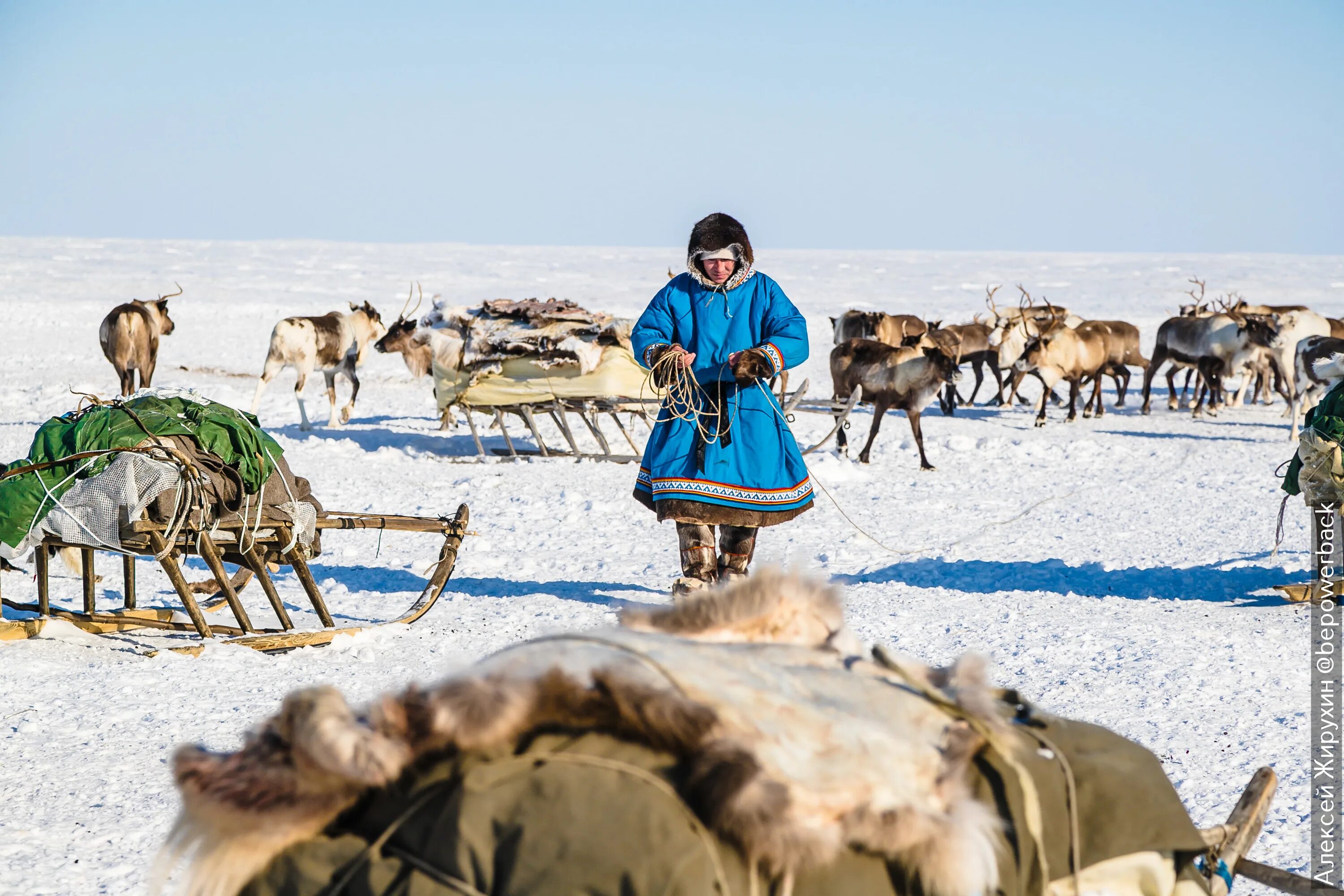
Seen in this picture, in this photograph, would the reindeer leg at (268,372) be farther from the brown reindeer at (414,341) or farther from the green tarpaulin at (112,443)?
the green tarpaulin at (112,443)

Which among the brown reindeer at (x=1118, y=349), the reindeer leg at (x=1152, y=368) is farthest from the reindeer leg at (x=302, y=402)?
the reindeer leg at (x=1152, y=368)

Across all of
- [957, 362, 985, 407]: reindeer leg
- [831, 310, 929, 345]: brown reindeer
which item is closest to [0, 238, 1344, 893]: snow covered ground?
[957, 362, 985, 407]: reindeer leg

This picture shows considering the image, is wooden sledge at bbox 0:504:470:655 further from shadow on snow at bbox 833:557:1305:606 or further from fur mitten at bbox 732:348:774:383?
shadow on snow at bbox 833:557:1305:606

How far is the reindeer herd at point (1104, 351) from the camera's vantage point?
14.4 meters

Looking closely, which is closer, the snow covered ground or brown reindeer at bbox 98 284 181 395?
the snow covered ground

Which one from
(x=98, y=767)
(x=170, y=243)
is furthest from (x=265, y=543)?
(x=170, y=243)

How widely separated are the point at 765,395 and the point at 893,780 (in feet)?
11.2

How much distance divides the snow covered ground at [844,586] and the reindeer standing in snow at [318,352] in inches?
21.7

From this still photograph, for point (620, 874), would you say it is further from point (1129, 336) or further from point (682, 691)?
point (1129, 336)

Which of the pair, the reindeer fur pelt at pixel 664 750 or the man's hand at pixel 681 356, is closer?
the reindeer fur pelt at pixel 664 750

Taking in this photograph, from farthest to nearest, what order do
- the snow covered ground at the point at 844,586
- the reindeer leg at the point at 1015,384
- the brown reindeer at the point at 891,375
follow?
the reindeer leg at the point at 1015,384
the brown reindeer at the point at 891,375
the snow covered ground at the point at 844,586

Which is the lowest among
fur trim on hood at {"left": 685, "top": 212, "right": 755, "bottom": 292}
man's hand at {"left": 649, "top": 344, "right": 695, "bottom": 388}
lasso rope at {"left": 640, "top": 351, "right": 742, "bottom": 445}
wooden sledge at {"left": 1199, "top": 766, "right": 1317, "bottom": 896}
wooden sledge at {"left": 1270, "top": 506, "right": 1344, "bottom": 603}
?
wooden sledge at {"left": 1270, "top": 506, "right": 1344, "bottom": 603}

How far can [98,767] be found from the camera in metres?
3.32

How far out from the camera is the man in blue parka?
4633 mm
